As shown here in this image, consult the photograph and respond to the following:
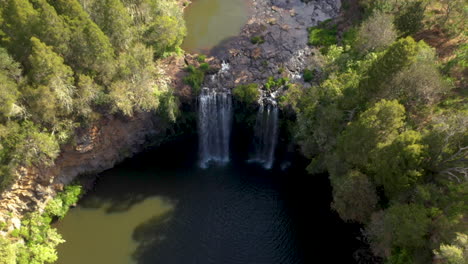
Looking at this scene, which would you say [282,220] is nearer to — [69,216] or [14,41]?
[69,216]

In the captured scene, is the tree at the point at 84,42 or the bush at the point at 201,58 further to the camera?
the bush at the point at 201,58

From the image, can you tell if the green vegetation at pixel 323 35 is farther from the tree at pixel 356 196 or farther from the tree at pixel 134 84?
the tree at pixel 356 196

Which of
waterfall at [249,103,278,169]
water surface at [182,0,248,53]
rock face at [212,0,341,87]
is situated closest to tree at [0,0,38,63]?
water surface at [182,0,248,53]

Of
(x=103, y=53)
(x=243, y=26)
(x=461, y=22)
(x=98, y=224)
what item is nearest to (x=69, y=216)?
(x=98, y=224)

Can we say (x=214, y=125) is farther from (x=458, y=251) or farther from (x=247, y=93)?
(x=458, y=251)

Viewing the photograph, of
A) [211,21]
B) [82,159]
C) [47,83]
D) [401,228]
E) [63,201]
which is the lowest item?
[63,201]

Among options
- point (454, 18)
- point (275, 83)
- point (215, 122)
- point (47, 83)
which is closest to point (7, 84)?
point (47, 83)

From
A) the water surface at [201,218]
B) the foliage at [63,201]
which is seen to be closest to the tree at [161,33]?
the water surface at [201,218]
